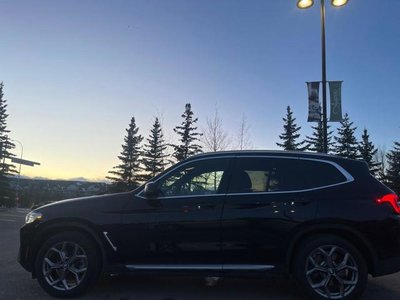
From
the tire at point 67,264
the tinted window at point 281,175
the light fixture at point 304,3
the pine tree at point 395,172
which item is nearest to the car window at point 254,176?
the tinted window at point 281,175

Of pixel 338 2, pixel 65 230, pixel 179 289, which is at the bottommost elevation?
pixel 179 289

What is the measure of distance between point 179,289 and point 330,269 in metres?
2.01

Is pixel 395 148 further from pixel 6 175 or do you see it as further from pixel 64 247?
pixel 64 247

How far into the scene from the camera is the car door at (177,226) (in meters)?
5.36

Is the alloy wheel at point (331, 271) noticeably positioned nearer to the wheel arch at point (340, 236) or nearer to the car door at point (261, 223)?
the wheel arch at point (340, 236)

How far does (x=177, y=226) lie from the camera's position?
539 centimetres

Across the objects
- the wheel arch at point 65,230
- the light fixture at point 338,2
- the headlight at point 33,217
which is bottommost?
the wheel arch at point 65,230

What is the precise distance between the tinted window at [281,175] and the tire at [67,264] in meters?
2.00

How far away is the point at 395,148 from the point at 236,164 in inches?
2203

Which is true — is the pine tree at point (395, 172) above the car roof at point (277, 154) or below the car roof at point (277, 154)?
above

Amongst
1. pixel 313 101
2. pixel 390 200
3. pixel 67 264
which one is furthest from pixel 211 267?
pixel 313 101

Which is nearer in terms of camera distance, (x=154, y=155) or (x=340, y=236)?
(x=340, y=236)

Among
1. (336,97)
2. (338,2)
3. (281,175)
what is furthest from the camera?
(336,97)

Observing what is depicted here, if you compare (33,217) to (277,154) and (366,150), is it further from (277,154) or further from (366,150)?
(366,150)
